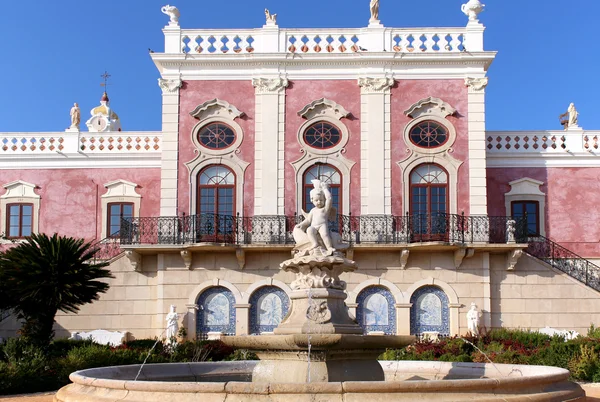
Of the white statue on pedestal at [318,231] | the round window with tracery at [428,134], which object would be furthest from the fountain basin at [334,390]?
the round window with tracery at [428,134]

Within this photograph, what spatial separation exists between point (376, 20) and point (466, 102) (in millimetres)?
3975

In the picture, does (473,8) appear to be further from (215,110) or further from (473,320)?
(473,320)

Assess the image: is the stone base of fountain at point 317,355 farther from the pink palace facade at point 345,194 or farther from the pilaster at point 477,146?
the pilaster at point 477,146

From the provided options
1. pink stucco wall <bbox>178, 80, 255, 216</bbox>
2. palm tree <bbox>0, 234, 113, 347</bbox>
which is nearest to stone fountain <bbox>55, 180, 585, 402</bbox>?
palm tree <bbox>0, 234, 113, 347</bbox>

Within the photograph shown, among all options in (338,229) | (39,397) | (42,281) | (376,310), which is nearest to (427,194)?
(338,229)

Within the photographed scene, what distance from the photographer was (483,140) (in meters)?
26.0

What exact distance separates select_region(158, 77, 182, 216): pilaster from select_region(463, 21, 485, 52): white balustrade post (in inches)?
370

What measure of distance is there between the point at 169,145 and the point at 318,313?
15428mm

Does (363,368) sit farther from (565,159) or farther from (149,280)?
(565,159)

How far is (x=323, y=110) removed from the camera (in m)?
26.5

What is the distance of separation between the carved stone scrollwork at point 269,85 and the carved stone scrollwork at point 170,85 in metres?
2.47

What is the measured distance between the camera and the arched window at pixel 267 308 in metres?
25.0

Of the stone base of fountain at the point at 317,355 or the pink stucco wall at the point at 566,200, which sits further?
the pink stucco wall at the point at 566,200

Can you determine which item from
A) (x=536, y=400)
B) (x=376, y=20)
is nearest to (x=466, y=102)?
(x=376, y=20)
